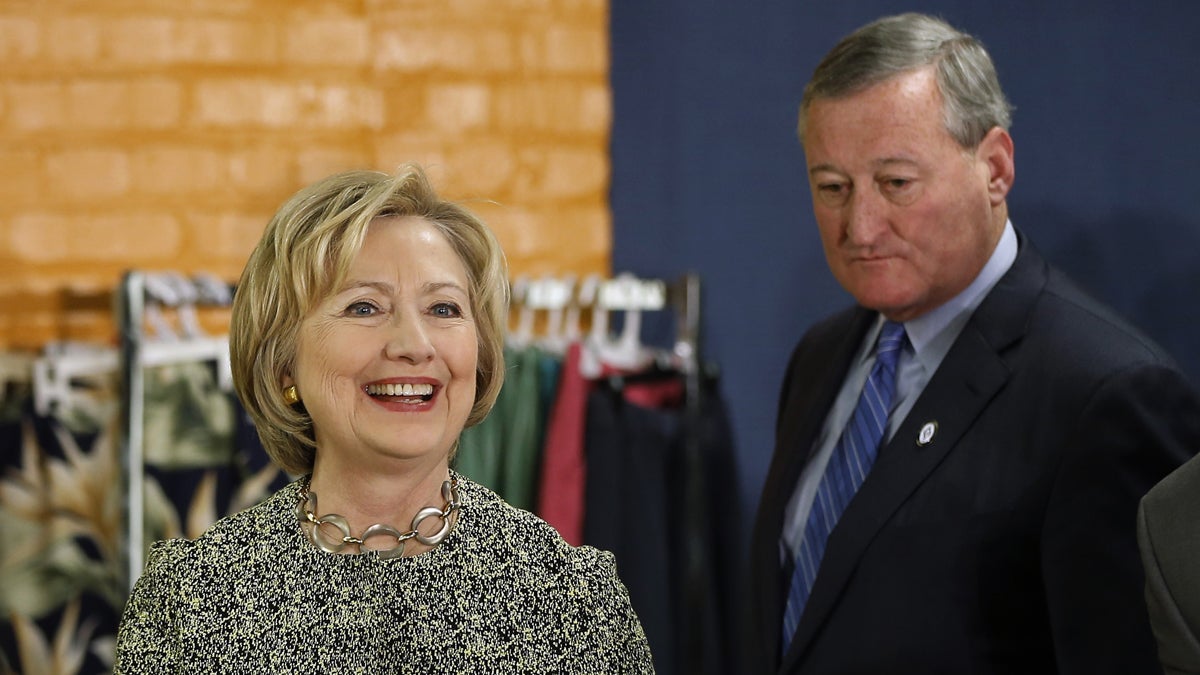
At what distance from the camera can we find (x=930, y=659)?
65.9 inches

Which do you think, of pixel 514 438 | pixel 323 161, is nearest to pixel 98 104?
pixel 323 161

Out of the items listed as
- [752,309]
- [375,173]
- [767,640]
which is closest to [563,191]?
[752,309]

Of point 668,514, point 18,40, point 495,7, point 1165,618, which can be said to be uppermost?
point 495,7

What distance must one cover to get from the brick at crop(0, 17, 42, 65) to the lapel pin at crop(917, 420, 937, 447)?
2.36 metres

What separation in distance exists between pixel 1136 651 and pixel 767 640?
0.59 m

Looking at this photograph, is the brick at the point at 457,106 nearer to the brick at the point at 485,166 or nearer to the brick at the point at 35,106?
the brick at the point at 485,166

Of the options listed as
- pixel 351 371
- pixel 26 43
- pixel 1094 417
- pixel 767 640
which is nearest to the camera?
pixel 351 371

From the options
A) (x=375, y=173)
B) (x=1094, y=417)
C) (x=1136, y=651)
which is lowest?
(x=1136, y=651)

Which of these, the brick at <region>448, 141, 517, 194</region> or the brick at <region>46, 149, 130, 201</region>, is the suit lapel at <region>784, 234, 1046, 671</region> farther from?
the brick at <region>46, 149, 130, 201</region>

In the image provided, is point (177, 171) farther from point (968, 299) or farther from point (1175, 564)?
point (1175, 564)

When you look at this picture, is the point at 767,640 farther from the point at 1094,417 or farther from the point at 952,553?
the point at 1094,417

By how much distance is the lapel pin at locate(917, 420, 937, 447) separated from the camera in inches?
69.4

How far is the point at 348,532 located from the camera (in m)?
1.47

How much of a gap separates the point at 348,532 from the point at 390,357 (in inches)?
7.9
